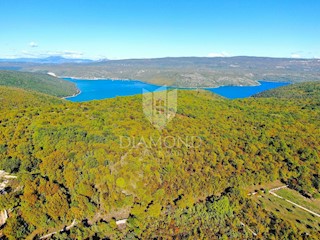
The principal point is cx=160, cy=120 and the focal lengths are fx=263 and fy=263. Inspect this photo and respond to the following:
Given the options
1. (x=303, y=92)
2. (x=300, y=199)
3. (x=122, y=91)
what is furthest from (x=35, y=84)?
(x=300, y=199)

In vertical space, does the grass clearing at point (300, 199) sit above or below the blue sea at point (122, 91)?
above

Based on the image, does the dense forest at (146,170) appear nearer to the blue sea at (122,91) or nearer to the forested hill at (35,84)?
the blue sea at (122,91)

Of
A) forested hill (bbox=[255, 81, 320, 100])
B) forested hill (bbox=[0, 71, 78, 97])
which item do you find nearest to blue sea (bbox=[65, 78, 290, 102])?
forested hill (bbox=[0, 71, 78, 97])

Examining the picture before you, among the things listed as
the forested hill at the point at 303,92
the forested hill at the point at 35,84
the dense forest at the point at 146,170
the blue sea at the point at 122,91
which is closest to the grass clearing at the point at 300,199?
the dense forest at the point at 146,170

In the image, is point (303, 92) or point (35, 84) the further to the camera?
point (35, 84)

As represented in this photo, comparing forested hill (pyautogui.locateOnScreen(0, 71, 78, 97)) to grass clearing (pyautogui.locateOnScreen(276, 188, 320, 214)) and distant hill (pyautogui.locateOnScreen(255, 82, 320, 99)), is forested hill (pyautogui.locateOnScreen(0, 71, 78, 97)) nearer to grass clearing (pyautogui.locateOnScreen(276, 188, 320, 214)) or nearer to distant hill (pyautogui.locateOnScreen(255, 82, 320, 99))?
distant hill (pyautogui.locateOnScreen(255, 82, 320, 99))

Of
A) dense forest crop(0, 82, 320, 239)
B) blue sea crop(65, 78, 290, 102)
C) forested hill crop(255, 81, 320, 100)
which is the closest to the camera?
dense forest crop(0, 82, 320, 239)

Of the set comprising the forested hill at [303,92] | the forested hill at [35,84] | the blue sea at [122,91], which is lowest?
the blue sea at [122,91]

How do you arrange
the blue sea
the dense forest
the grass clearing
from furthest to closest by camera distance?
the blue sea → the grass clearing → the dense forest

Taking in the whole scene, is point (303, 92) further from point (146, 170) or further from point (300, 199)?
point (146, 170)
